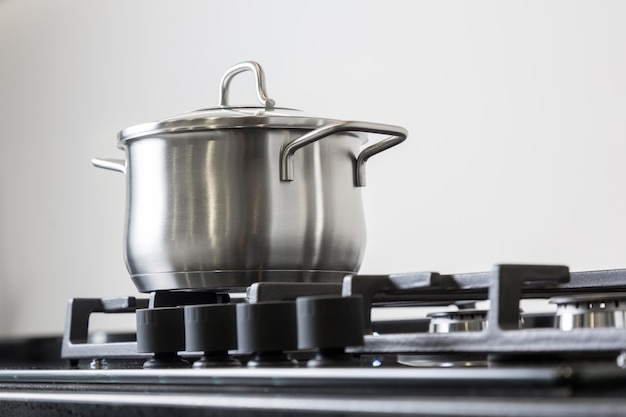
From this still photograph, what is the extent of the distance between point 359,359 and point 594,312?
17 centimetres

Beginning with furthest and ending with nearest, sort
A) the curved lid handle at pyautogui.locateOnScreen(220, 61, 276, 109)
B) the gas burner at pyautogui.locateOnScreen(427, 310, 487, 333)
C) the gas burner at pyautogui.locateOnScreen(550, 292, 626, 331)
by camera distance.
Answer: the curved lid handle at pyautogui.locateOnScreen(220, 61, 276, 109)
the gas burner at pyautogui.locateOnScreen(427, 310, 487, 333)
the gas burner at pyautogui.locateOnScreen(550, 292, 626, 331)

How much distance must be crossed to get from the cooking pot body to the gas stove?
0.20ft

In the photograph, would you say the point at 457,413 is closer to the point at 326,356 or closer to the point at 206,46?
the point at 326,356

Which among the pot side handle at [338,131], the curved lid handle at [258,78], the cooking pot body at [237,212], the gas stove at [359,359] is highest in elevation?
the curved lid handle at [258,78]

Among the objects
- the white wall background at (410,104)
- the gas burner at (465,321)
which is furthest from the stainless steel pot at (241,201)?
the white wall background at (410,104)

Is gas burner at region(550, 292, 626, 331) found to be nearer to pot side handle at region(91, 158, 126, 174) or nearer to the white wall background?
pot side handle at region(91, 158, 126, 174)

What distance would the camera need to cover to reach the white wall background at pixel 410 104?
144cm

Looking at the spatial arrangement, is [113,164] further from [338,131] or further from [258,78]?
[338,131]

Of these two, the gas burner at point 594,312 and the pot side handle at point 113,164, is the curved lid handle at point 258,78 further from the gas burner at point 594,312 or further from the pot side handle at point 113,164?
the gas burner at point 594,312

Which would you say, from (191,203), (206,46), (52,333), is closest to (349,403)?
(191,203)

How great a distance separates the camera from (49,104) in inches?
103

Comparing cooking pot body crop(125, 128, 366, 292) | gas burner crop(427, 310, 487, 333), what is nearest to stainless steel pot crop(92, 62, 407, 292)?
cooking pot body crop(125, 128, 366, 292)

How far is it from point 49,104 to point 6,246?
447 mm

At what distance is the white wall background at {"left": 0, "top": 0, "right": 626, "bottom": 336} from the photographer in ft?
4.73
